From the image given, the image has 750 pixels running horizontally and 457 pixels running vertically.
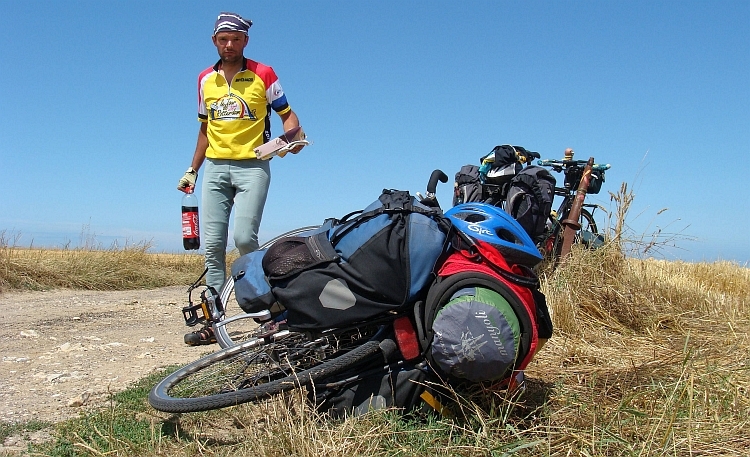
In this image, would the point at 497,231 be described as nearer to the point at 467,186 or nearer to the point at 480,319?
the point at 480,319

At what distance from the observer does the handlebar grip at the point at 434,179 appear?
3409mm

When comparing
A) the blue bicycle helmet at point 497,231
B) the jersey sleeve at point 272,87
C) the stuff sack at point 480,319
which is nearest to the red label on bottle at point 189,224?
the jersey sleeve at point 272,87

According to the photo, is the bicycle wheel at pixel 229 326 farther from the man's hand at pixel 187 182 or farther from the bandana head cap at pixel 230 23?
the bandana head cap at pixel 230 23

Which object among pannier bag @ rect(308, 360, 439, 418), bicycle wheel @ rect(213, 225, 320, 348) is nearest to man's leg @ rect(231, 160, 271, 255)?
bicycle wheel @ rect(213, 225, 320, 348)

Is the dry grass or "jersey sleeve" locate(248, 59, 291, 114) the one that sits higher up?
"jersey sleeve" locate(248, 59, 291, 114)

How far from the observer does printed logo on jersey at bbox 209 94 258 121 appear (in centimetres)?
477

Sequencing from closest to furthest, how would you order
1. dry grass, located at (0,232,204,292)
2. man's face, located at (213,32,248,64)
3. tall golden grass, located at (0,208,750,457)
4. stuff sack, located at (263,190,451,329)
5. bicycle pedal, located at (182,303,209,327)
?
tall golden grass, located at (0,208,750,457) → stuff sack, located at (263,190,451,329) → bicycle pedal, located at (182,303,209,327) → man's face, located at (213,32,248,64) → dry grass, located at (0,232,204,292)

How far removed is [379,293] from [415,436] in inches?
22.3

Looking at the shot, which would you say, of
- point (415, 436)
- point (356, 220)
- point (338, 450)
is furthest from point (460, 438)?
point (356, 220)

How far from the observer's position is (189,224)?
499 centimetres

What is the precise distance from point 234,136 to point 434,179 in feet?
6.05

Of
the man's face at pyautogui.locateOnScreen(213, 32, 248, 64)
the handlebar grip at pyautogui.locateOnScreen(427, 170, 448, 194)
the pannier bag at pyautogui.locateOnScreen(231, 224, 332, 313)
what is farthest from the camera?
the man's face at pyautogui.locateOnScreen(213, 32, 248, 64)

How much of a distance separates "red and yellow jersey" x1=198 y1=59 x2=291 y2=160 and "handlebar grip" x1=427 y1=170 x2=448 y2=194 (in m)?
1.68

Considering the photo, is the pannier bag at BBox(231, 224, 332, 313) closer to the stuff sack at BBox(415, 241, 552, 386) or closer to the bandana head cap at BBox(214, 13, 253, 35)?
the stuff sack at BBox(415, 241, 552, 386)
